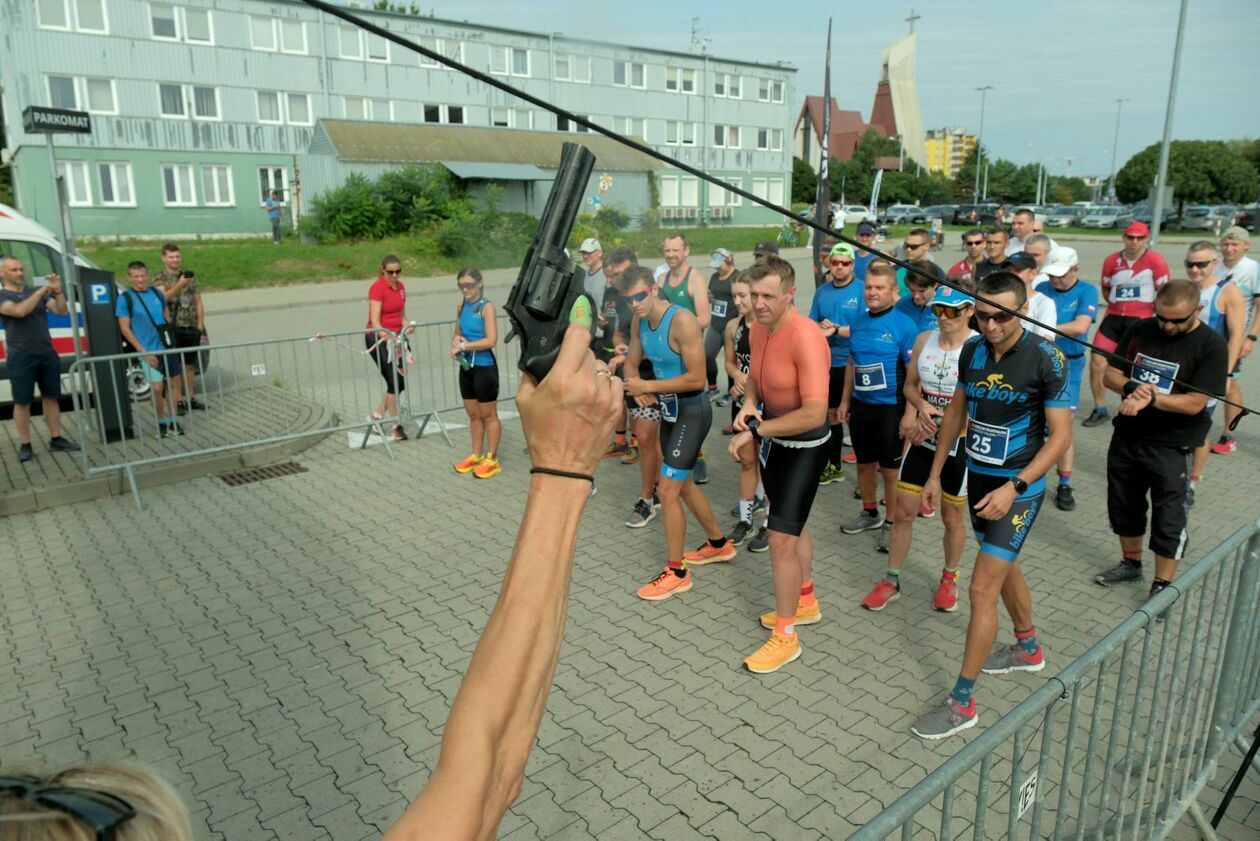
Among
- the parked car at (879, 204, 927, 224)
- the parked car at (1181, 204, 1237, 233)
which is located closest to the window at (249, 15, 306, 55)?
the parked car at (879, 204, 927, 224)

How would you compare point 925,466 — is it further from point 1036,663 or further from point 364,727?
point 364,727

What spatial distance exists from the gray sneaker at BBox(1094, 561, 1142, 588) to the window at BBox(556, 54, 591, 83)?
15.5 ft

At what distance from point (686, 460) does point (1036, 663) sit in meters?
2.42

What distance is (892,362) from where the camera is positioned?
647 centimetres

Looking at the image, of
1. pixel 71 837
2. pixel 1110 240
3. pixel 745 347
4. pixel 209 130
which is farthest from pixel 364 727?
pixel 1110 240

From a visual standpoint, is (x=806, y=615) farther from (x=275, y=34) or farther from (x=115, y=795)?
(x=275, y=34)

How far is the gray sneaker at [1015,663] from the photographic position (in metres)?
4.84

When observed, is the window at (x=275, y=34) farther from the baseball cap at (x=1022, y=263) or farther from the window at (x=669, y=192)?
the baseball cap at (x=1022, y=263)

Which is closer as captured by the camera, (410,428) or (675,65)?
(675,65)

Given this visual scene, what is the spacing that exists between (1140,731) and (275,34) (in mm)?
41434

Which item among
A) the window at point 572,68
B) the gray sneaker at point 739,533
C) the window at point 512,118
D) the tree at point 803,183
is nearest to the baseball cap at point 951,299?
the gray sneaker at point 739,533

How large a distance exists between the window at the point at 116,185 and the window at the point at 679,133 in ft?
73.1

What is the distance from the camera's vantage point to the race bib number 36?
5234 millimetres

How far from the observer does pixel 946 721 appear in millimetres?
4258
